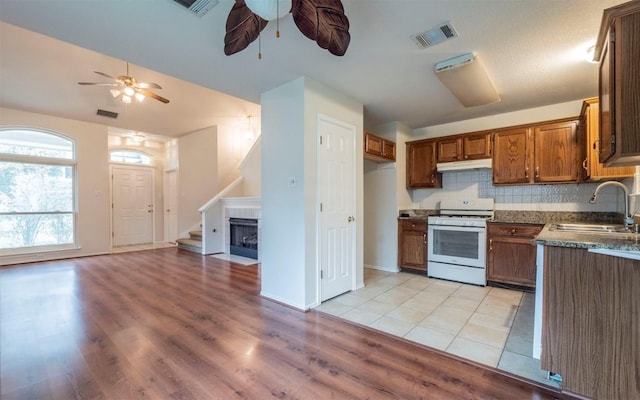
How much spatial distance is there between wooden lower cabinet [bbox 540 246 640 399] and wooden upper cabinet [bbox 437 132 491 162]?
2.67 meters

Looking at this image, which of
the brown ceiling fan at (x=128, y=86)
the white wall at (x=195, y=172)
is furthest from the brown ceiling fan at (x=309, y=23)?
the white wall at (x=195, y=172)

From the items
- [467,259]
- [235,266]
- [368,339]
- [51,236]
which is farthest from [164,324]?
[51,236]

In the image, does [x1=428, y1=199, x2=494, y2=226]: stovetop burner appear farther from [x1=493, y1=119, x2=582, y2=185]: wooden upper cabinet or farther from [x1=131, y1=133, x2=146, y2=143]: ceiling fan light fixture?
[x1=131, y1=133, x2=146, y2=143]: ceiling fan light fixture

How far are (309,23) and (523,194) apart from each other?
4.03m

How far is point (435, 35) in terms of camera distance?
2209 millimetres

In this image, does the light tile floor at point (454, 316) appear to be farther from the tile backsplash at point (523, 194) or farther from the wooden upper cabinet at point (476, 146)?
the wooden upper cabinet at point (476, 146)

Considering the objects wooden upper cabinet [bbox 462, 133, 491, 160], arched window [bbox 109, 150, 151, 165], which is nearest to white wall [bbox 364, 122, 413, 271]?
wooden upper cabinet [bbox 462, 133, 491, 160]

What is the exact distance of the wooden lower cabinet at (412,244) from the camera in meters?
4.27

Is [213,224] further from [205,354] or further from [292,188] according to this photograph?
[205,354]

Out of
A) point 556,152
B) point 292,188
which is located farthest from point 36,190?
point 556,152

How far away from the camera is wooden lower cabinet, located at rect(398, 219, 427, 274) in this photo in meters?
4.27

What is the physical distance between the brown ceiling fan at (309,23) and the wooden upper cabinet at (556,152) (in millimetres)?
3325

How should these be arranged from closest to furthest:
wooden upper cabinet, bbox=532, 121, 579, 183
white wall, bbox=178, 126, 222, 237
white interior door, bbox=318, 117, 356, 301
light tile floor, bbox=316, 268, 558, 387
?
1. light tile floor, bbox=316, 268, 558, 387
2. white interior door, bbox=318, 117, 356, 301
3. wooden upper cabinet, bbox=532, 121, 579, 183
4. white wall, bbox=178, 126, 222, 237

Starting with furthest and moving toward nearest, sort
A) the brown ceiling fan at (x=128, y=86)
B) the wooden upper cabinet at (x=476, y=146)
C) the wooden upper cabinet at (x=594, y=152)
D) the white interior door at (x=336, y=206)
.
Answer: the brown ceiling fan at (x=128, y=86) → the wooden upper cabinet at (x=476, y=146) → the white interior door at (x=336, y=206) → the wooden upper cabinet at (x=594, y=152)
